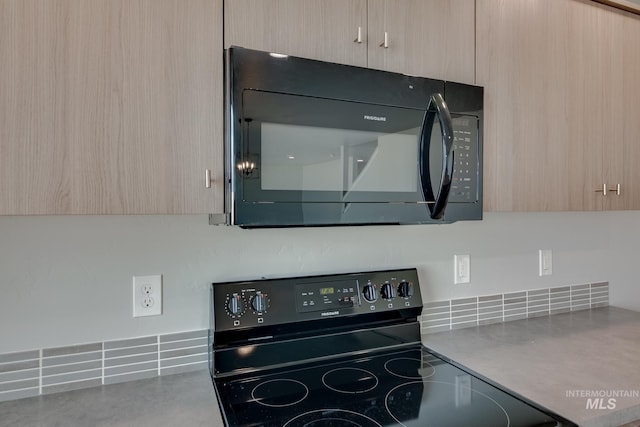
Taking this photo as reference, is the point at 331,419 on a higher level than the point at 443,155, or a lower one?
lower

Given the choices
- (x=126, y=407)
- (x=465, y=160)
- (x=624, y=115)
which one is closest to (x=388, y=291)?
(x=465, y=160)

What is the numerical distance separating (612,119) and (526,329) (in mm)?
822

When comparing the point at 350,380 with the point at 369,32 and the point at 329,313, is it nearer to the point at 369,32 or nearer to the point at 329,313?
the point at 329,313

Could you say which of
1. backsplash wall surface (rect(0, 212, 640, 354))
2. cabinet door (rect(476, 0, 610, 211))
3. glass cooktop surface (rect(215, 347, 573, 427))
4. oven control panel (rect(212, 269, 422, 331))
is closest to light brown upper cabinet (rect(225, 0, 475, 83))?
cabinet door (rect(476, 0, 610, 211))

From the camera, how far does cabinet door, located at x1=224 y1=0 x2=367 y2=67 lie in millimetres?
945

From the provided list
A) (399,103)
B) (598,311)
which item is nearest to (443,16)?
(399,103)

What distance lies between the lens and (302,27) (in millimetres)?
1004

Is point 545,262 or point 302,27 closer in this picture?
point 302,27

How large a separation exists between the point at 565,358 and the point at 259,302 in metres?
0.93

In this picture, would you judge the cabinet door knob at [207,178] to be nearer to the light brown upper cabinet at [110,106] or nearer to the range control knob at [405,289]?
the light brown upper cabinet at [110,106]

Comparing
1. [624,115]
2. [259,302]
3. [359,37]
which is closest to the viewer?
[359,37]

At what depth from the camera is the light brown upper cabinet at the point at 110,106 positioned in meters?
0.77

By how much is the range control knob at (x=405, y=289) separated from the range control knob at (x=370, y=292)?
10 centimetres

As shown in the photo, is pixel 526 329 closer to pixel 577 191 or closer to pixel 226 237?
→ pixel 577 191
